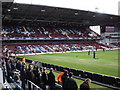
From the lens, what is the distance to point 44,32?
194 feet

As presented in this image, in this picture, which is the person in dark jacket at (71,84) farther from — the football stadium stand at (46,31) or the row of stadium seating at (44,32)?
the row of stadium seating at (44,32)

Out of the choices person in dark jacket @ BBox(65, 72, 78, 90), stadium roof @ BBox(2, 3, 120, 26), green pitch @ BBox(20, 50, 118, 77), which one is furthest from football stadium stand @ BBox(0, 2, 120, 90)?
person in dark jacket @ BBox(65, 72, 78, 90)

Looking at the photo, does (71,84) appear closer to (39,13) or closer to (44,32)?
(39,13)

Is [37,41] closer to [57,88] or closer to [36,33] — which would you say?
[36,33]

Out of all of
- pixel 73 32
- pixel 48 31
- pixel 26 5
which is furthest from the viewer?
pixel 73 32

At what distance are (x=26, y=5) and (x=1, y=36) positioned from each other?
13.0 m

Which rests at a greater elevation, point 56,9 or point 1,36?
point 56,9

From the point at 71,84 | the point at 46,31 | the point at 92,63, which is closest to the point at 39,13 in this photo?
the point at 46,31

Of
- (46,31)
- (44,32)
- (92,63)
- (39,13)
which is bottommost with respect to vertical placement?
(92,63)

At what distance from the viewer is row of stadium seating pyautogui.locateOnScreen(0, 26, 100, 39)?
52.4 m

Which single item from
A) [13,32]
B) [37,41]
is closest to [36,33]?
[37,41]

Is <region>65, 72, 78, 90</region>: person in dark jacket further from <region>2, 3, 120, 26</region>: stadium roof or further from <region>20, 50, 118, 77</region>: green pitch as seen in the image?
<region>2, 3, 120, 26</region>: stadium roof

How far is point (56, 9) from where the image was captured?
4638cm

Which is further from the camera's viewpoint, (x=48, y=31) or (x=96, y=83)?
(x=48, y=31)
